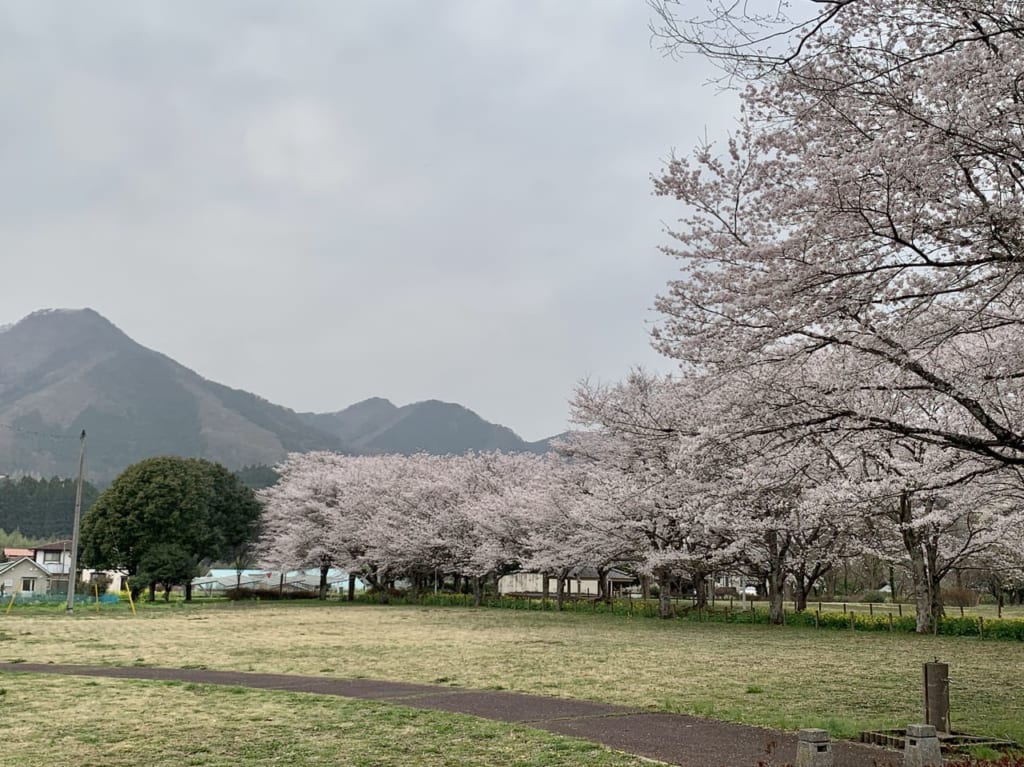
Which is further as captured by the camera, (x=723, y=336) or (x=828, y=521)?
(x=828, y=521)

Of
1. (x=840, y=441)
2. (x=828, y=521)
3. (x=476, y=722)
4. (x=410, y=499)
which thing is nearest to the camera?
(x=476, y=722)

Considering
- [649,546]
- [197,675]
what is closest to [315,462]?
[649,546]

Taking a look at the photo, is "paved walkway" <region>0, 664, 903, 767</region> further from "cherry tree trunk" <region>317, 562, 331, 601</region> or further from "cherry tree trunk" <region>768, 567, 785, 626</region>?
"cherry tree trunk" <region>317, 562, 331, 601</region>

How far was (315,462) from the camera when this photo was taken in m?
57.9

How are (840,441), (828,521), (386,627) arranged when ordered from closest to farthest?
1. (840,441)
2. (828,521)
3. (386,627)

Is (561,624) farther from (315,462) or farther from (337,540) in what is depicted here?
(315,462)

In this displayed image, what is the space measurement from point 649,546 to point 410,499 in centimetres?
1794

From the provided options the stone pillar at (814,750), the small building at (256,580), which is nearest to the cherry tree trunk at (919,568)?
the stone pillar at (814,750)

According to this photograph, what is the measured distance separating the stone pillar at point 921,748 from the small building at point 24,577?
55.6 m

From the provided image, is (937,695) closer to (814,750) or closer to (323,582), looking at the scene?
(814,750)

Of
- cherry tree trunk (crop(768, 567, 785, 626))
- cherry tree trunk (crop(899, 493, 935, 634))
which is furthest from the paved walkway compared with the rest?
cherry tree trunk (crop(768, 567, 785, 626))

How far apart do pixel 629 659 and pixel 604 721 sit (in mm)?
6869

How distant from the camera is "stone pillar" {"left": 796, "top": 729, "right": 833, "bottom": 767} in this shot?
17.2 ft

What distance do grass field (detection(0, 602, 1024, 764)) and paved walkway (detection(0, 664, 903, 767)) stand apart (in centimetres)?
56
